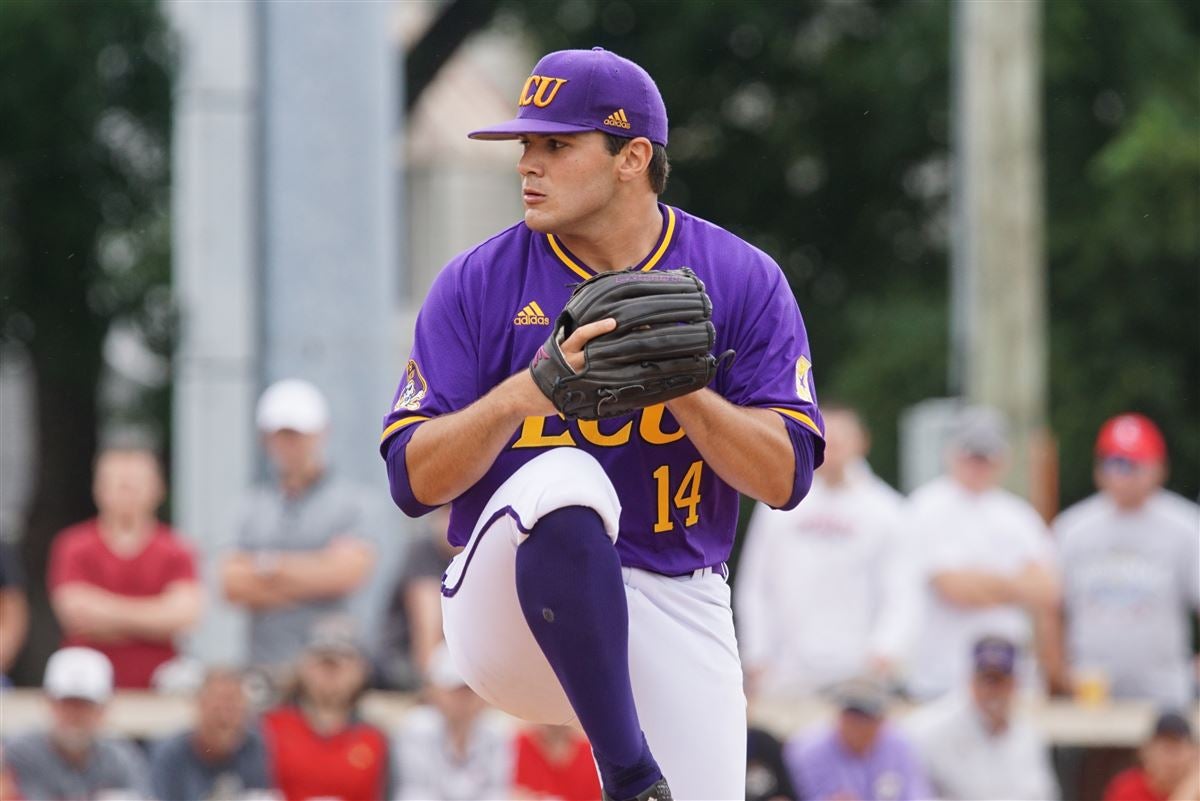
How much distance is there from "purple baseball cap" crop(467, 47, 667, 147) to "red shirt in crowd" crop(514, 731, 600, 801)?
482 cm

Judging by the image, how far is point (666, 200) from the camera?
62.1ft

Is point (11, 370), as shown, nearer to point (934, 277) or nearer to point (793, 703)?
point (934, 277)

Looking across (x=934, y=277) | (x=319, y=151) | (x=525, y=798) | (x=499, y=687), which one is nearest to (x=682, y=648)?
(x=499, y=687)

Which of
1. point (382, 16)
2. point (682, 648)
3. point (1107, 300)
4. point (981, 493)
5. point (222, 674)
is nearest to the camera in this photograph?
point (682, 648)

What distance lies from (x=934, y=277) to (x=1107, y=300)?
231cm

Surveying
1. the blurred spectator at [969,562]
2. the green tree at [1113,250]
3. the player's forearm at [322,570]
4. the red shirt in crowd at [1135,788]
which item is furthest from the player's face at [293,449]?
the green tree at [1113,250]

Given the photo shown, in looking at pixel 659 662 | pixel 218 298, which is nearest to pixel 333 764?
pixel 218 298

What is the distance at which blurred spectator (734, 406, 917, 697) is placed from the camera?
9.41m

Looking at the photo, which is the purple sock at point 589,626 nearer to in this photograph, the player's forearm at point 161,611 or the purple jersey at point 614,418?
the purple jersey at point 614,418

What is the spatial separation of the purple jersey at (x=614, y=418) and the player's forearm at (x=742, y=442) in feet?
0.21

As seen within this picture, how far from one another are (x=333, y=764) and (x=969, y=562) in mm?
2896

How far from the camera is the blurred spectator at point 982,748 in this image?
911 cm

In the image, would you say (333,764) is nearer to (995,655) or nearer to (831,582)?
(831,582)

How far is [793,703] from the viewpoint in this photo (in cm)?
966
